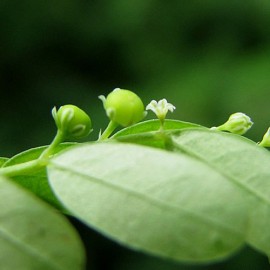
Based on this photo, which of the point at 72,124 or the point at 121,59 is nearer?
the point at 72,124

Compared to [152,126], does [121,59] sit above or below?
below

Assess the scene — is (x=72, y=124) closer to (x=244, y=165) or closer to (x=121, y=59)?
(x=244, y=165)

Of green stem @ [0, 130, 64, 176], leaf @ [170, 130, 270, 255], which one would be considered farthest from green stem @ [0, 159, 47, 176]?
leaf @ [170, 130, 270, 255]

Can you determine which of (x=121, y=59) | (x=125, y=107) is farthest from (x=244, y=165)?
(x=121, y=59)

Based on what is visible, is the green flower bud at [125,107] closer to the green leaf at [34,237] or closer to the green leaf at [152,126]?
the green leaf at [152,126]

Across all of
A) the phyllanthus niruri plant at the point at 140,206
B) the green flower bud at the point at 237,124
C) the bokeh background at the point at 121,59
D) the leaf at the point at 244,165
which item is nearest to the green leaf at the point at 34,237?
the phyllanthus niruri plant at the point at 140,206

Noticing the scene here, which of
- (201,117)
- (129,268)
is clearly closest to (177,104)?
(201,117)

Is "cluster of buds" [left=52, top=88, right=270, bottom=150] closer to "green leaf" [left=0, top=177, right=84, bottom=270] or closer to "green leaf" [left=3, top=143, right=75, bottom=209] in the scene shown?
"green leaf" [left=3, top=143, right=75, bottom=209]
